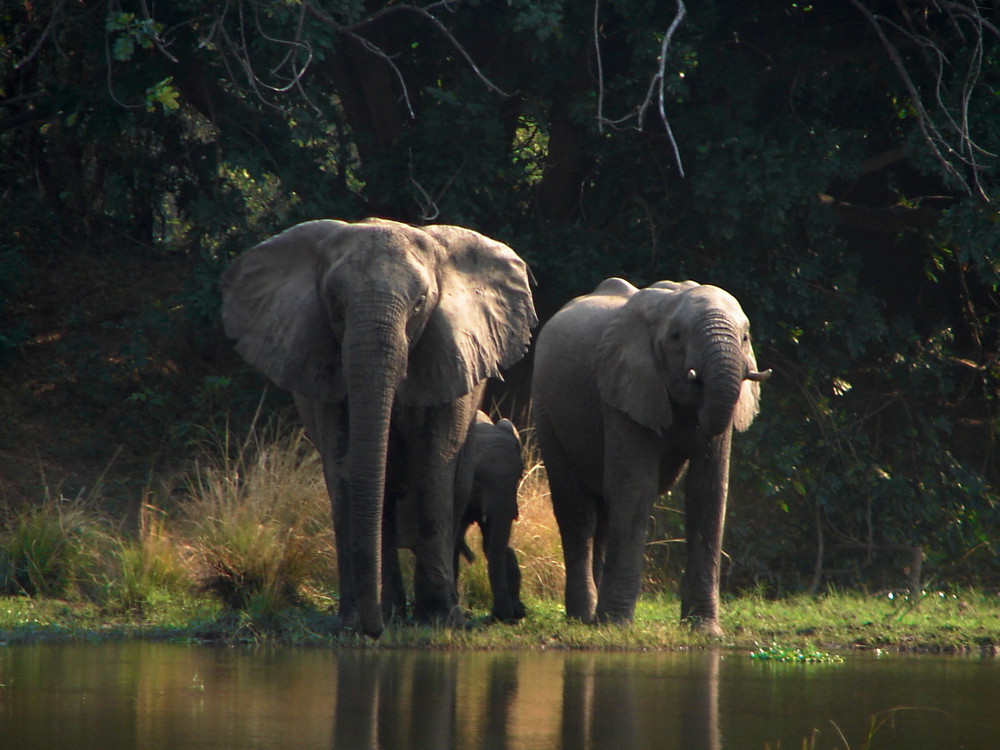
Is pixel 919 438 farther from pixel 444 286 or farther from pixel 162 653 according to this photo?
pixel 162 653

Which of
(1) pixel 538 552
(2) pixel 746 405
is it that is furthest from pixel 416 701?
(1) pixel 538 552

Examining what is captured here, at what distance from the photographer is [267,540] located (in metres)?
9.72

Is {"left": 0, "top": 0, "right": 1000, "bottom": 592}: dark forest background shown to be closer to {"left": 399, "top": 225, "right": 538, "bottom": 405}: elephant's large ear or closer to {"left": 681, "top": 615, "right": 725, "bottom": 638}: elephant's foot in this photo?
{"left": 399, "top": 225, "right": 538, "bottom": 405}: elephant's large ear

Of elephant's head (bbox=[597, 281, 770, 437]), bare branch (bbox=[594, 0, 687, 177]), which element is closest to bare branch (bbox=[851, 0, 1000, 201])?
bare branch (bbox=[594, 0, 687, 177])

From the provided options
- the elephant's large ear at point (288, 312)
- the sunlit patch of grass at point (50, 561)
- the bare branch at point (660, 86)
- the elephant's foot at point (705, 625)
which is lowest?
the elephant's foot at point (705, 625)

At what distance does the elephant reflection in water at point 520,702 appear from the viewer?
5.29m

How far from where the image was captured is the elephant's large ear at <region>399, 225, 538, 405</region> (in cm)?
860

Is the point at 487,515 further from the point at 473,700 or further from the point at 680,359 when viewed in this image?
the point at 473,700

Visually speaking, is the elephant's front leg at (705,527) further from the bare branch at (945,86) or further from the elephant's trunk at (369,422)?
the bare branch at (945,86)

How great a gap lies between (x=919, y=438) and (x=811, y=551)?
1.76 metres

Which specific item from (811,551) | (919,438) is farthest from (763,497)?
(919,438)

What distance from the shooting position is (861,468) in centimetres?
1364

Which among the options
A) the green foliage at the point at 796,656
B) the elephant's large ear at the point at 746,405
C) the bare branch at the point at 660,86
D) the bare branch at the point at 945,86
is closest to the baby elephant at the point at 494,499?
the elephant's large ear at the point at 746,405

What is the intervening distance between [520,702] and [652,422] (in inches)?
119
